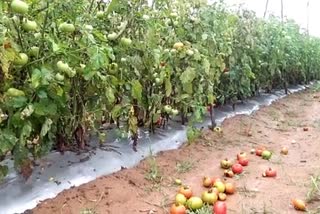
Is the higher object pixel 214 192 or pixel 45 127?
pixel 45 127

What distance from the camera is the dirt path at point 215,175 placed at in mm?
2506

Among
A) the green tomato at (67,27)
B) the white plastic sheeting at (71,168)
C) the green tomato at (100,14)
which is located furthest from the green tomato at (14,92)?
the green tomato at (100,14)

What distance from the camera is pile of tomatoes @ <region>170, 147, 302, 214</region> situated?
92.3 inches

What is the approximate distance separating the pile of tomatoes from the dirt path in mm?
48

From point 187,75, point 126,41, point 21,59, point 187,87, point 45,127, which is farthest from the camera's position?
point 187,87

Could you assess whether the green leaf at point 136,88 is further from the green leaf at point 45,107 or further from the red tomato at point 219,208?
the red tomato at point 219,208

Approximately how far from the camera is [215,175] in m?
3.11

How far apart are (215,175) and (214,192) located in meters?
0.57

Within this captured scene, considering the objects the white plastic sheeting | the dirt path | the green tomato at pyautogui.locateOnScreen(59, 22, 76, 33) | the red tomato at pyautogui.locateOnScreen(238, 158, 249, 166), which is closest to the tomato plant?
the green tomato at pyautogui.locateOnScreen(59, 22, 76, 33)

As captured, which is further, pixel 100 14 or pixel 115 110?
pixel 115 110

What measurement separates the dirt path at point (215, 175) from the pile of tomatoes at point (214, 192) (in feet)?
0.16

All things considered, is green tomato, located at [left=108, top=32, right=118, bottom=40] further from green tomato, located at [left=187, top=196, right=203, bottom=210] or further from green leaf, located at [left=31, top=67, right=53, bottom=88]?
green tomato, located at [left=187, top=196, right=203, bottom=210]

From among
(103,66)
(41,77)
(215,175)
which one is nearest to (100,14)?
(103,66)

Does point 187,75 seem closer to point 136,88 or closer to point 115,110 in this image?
point 136,88
